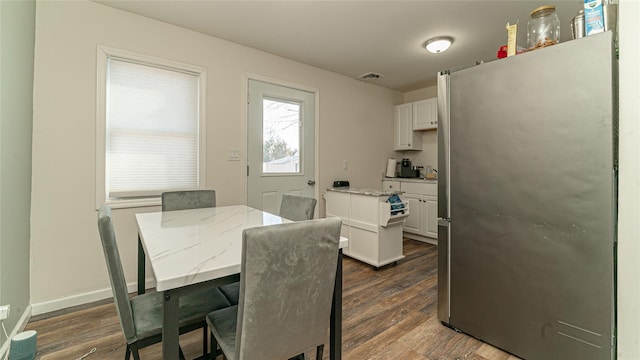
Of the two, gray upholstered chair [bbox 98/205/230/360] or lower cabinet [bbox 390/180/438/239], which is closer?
gray upholstered chair [bbox 98/205/230/360]

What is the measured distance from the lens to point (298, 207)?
1.90m

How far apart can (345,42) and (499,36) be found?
1563 millimetres

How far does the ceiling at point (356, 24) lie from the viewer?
224 centimetres

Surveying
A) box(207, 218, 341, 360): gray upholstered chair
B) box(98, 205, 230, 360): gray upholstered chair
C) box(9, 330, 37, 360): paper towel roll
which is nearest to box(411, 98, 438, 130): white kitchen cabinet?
box(207, 218, 341, 360): gray upholstered chair

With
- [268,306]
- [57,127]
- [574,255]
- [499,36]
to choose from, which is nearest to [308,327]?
[268,306]

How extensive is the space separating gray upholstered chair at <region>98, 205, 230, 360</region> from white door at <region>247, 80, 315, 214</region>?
181cm

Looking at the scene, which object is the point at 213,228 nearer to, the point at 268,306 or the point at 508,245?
the point at 268,306

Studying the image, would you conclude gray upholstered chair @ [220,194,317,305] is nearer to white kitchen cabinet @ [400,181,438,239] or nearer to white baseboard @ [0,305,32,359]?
white baseboard @ [0,305,32,359]

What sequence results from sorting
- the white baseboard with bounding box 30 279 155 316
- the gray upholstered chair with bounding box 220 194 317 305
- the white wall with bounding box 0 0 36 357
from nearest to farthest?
the white wall with bounding box 0 0 36 357 → the gray upholstered chair with bounding box 220 194 317 305 → the white baseboard with bounding box 30 279 155 316

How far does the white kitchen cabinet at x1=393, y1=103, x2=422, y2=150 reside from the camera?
4.45m

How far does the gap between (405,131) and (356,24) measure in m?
2.36

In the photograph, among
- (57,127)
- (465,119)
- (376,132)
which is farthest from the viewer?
(376,132)

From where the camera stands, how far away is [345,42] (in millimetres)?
2914

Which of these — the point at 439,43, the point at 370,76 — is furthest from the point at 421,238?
the point at 439,43
